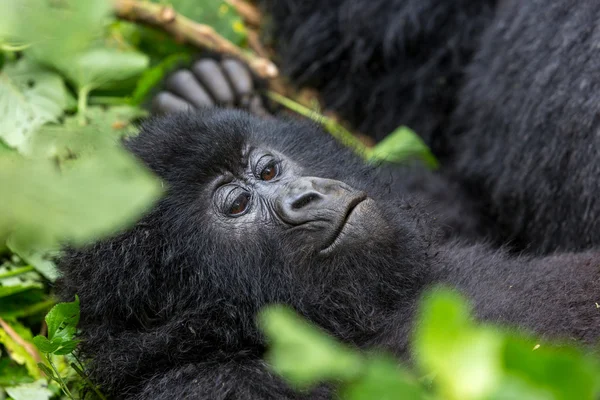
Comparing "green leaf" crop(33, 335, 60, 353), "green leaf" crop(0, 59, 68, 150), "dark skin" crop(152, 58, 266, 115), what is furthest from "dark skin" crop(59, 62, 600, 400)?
"dark skin" crop(152, 58, 266, 115)

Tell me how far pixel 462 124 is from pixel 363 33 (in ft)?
2.12

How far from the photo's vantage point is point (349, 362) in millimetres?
728

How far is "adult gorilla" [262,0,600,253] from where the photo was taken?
2379 mm

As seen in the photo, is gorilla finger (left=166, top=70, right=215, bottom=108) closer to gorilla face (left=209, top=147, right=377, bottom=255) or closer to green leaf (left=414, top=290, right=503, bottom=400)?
gorilla face (left=209, top=147, right=377, bottom=255)

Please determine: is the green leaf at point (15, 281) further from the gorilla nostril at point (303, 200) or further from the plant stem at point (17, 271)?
the gorilla nostril at point (303, 200)

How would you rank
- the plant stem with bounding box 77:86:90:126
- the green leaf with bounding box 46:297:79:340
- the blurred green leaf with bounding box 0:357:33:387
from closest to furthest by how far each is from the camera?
the green leaf with bounding box 46:297:79:340
the blurred green leaf with bounding box 0:357:33:387
the plant stem with bounding box 77:86:90:126

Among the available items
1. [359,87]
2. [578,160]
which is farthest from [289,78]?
[578,160]

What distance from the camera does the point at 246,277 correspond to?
2.02 m

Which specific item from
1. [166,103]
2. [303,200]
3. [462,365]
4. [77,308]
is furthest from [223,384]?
[166,103]

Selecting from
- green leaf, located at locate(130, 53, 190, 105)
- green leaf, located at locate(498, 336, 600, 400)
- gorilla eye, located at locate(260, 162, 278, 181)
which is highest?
green leaf, located at locate(498, 336, 600, 400)

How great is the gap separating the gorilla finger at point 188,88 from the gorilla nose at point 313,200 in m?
1.29

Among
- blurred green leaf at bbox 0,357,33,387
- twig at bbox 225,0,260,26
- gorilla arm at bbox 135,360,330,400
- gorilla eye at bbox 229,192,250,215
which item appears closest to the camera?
gorilla arm at bbox 135,360,330,400

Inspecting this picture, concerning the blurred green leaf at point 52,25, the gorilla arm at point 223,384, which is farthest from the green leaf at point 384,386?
the gorilla arm at point 223,384

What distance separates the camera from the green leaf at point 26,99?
270 centimetres
